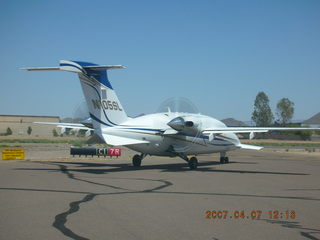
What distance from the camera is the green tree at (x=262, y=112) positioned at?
12988cm

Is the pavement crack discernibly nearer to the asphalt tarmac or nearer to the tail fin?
the asphalt tarmac

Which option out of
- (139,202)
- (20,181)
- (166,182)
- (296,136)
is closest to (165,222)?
(139,202)

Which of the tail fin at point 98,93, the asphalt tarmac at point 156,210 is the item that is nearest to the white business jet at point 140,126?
the tail fin at point 98,93

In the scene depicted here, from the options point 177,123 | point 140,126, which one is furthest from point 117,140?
point 177,123

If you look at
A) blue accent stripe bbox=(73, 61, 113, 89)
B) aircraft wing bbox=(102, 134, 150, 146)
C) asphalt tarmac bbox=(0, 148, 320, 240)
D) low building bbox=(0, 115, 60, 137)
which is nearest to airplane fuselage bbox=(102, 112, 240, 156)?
aircraft wing bbox=(102, 134, 150, 146)

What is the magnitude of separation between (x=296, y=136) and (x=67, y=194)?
98.9 metres

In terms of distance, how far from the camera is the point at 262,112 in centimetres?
13138

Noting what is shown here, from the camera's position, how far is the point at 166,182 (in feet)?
57.8

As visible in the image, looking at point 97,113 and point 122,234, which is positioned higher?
point 97,113

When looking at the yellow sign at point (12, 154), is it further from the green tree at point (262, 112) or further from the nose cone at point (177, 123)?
the green tree at point (262, 112)

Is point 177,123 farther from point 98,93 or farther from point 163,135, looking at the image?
point 98,93

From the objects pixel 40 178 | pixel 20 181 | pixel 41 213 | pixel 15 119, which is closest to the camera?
pixel 41 213

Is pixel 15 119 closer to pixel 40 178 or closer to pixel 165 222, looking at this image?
pixel 40 178
